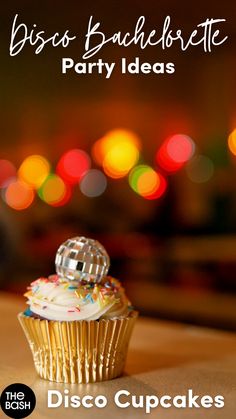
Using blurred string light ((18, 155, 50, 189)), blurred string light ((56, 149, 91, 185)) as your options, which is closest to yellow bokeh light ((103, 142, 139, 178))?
blurred string light ((56, 149, 91, 185))

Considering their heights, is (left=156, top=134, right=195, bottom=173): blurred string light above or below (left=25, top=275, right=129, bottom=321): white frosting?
above

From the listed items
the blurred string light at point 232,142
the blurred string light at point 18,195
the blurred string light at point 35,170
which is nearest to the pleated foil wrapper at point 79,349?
the blurred string light at point 232,142

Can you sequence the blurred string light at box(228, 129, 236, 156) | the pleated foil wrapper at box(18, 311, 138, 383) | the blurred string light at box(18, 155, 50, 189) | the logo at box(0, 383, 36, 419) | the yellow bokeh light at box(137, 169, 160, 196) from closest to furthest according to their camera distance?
1. the logo at box(0, 383, 36, 419)
2. the pleated foil wrapper at box(18, 311, 138, 383)
3. the blurred string light at box(228, 129, 236, 156)
4. the yellow bokeh light at box(137, 169, 160, 196)
5. the blurred string light at box(18, 155, 50, 189)

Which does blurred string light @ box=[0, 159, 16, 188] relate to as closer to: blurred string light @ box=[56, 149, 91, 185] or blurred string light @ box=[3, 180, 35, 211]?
blurred string light @ box=[3, 180, 35, 211]

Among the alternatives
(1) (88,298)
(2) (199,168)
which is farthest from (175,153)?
(1) (88,298)

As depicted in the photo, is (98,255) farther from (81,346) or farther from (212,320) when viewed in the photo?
(212,320)

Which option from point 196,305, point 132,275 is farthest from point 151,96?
point 196,305
